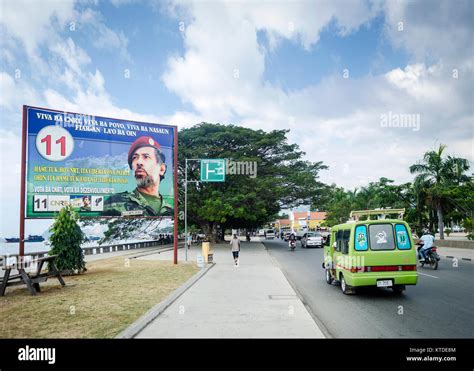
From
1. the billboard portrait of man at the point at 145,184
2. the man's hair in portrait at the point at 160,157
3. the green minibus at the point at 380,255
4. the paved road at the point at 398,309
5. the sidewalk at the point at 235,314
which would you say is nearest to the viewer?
the sidewalk at the point at 235,314

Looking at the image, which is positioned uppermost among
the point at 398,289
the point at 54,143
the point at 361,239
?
the point at 54,143

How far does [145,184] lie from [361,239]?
14.3 m

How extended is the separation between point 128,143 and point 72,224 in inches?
316

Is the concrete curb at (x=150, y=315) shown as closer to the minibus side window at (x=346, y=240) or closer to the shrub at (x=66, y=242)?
the minibus side window at (x=346, y=240)

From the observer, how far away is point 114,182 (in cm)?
2016

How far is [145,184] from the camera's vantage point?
21250 mm

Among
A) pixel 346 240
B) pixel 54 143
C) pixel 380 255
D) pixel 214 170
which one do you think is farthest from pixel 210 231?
pixel 380 255

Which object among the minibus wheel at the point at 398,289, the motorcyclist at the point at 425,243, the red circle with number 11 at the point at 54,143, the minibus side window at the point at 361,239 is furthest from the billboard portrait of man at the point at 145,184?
the minibus wheel at the point at 398,289

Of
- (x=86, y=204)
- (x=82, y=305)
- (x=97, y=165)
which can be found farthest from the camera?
(x=97, y=165)

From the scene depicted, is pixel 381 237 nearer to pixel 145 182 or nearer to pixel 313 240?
pixel 145 182

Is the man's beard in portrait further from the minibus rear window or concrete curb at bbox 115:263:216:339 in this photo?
the minibus rear window

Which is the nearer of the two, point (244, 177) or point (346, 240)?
point (346, 240)

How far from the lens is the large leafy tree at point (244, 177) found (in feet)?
112

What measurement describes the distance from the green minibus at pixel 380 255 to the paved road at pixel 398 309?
1.64 ft
